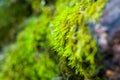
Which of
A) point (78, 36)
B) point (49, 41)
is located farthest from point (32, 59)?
point (78, 36)

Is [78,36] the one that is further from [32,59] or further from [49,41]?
[32,59]

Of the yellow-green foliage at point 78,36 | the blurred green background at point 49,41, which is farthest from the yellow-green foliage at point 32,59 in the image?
the yellow-green foliage at point 78,36

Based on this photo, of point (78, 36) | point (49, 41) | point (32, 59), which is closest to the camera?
point (78, 36)

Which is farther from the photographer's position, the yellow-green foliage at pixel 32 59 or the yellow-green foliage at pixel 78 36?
the yellow-green foliage at pixel 32 59

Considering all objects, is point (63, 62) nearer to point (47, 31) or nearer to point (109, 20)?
point (109, 20)

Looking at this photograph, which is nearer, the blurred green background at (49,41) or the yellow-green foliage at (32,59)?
the blurred green background at (49,41)

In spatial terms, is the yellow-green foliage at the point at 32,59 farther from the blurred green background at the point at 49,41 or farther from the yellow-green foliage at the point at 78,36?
the yellow-green foliage at the point at 78,36

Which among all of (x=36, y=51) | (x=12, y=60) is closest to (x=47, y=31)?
(x=36, y=51)

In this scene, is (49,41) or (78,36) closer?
(78,36)
